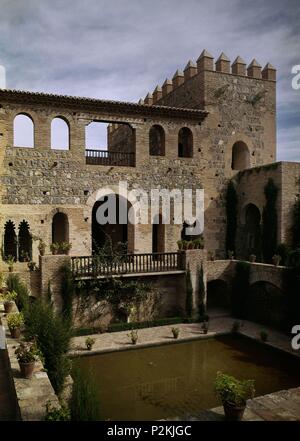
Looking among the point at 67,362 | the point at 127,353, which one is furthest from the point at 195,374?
the point at 67,362

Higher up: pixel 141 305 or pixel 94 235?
pixel 94 235

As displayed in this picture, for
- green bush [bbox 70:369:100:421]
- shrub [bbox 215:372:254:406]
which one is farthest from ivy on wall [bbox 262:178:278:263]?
green bush [bbox 70:369:100:421]

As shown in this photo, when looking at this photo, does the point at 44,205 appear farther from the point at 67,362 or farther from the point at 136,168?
the point at 67,362

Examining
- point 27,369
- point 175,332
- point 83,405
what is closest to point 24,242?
point 175,332

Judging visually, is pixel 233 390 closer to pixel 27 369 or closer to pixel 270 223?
pixel 27 369

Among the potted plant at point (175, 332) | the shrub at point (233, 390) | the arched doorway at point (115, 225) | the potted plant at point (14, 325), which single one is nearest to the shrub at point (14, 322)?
the potted plant at point (14, 325)

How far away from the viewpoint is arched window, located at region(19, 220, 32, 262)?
58.5ft

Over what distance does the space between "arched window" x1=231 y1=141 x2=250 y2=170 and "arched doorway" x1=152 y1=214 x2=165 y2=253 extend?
6.68 m

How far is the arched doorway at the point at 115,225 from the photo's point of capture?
797 inches

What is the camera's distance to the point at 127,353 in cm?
1406

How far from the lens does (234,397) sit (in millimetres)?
6770

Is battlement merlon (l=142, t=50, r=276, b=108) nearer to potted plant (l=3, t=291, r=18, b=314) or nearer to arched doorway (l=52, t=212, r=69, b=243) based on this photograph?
arched doorway (l=52, t=212, r=69, b=243)
